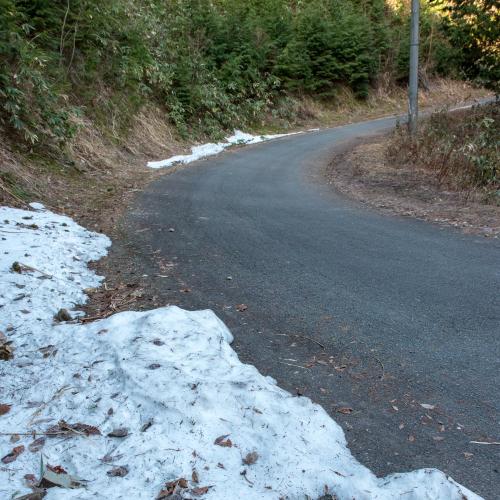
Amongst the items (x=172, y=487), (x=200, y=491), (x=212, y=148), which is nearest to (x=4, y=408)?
(x=172, y=487)

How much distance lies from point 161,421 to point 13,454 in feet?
2.63

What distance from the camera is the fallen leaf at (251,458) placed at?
2.87 m

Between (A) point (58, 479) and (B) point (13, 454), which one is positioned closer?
(A) point (58, 479)

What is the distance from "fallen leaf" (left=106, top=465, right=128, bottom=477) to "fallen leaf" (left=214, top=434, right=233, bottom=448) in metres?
0.50

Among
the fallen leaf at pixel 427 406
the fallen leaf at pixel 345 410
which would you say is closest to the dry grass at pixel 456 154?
the fallen leaf at pixel 427 406

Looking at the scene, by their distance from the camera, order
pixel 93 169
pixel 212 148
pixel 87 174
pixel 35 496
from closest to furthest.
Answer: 1. pixel 35 496
2. pixel 87 174
3. pixel 93 169
4. pixel 212 148

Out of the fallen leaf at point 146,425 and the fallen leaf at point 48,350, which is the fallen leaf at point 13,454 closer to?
the fallen leaf at point 146,425

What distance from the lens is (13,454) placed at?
2.89 meters

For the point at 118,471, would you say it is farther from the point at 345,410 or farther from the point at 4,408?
the point at 345,410

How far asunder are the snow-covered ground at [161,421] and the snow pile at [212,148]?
35.0 feet

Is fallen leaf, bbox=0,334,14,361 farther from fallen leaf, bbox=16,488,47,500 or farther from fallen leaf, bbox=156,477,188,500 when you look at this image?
fallen leaf, bbox=156,477,188,500

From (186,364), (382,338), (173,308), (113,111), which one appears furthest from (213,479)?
(113,111)

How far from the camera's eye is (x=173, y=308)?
455 centimetres

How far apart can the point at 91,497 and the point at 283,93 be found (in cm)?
2495
